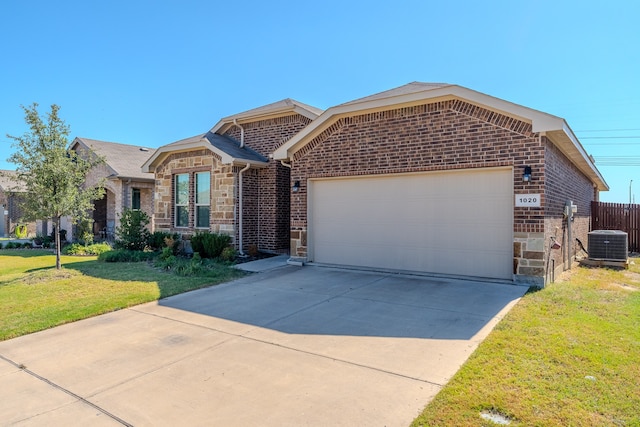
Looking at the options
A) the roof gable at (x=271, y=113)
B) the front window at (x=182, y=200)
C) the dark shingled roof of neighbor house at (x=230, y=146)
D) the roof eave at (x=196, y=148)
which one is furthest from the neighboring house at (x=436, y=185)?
the front window at (x=182, y=200)

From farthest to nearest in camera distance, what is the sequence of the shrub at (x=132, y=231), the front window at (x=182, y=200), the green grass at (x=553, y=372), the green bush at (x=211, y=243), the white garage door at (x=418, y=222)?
the front window at (x=182, y=200)
the shrub at (x=132, y=231)
the green bush at (x=211, y=243)
the white garage door at (x=418, y=222)
the green grass at (x=553, y=372)

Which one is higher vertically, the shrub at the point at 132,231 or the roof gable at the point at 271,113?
the roof gable at the point at 271,113

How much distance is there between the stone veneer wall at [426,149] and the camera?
7.71m

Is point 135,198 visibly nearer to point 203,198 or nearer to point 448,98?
point 203,198

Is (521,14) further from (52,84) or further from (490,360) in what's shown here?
(52,84)

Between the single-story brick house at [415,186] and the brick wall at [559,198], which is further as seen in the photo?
the brick wall at [559,198]

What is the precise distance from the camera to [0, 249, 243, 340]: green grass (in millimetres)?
6346

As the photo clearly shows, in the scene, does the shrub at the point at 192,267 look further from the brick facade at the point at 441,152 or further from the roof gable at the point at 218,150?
the roof gable at the point at 218,150

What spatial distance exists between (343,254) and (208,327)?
512cm

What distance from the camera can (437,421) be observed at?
305 centimetres

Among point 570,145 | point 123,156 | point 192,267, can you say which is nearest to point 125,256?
point 192,267

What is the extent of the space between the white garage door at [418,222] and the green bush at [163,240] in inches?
204

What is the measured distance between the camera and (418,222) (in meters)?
9.10

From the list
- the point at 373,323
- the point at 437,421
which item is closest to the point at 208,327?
the point at 373,323
